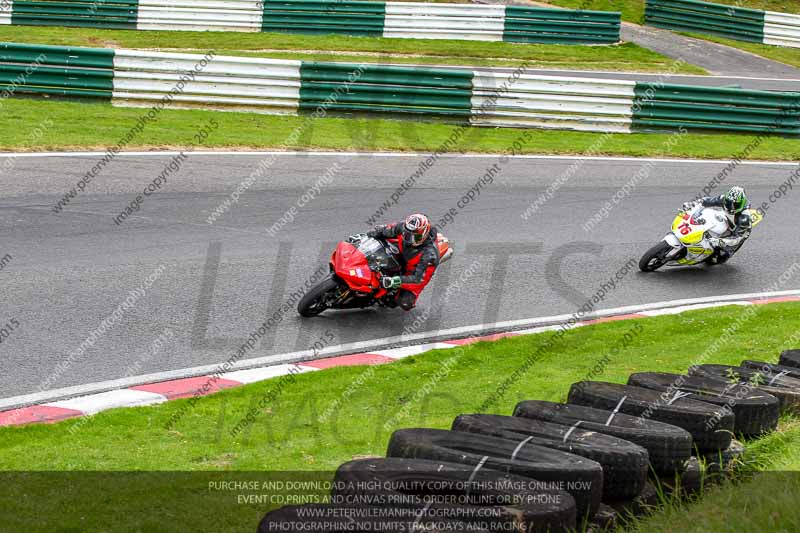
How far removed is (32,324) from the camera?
32.7ft

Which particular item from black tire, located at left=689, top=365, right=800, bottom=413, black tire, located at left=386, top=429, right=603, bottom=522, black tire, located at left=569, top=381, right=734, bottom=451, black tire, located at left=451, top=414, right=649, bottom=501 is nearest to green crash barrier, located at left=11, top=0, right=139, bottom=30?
black tire, located at left=689, top=365, right=800, bottom=413

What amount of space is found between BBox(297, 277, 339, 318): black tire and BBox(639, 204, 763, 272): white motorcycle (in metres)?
4.81

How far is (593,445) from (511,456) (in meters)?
0.56

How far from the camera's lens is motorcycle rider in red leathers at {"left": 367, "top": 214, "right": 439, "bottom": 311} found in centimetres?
1116

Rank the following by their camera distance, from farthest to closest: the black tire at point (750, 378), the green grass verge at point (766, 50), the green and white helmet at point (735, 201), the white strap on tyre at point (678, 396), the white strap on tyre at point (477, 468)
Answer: the green grass verge at point (766, 50) → the green and white helmet at point (735, 201) → the black tire at point (750, 378) → the white strap on tyre at point (678, 396) → the white strap on tyre at point (477, 468)

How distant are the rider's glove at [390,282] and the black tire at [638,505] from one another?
5511 mm

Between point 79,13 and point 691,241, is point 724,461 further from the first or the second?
point 79,13

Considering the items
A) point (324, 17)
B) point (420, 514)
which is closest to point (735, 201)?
point (420, 514)

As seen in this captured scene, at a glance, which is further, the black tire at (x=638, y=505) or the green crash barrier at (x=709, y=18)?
the green crash barrier at (x=709, y=18)

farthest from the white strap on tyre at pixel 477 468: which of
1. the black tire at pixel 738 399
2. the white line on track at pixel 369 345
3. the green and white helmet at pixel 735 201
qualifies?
the green and white helmet at pixel 735 201

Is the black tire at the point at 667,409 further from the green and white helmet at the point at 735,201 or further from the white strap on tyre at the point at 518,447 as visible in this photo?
the green and white helmet at the point at 735,201

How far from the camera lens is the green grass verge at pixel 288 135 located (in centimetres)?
1703

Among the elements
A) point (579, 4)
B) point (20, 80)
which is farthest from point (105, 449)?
point (579, 4)

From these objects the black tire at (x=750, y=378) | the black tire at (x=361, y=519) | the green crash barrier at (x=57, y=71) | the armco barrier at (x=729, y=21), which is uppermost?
the armco barrier at (x=729, y=21)
